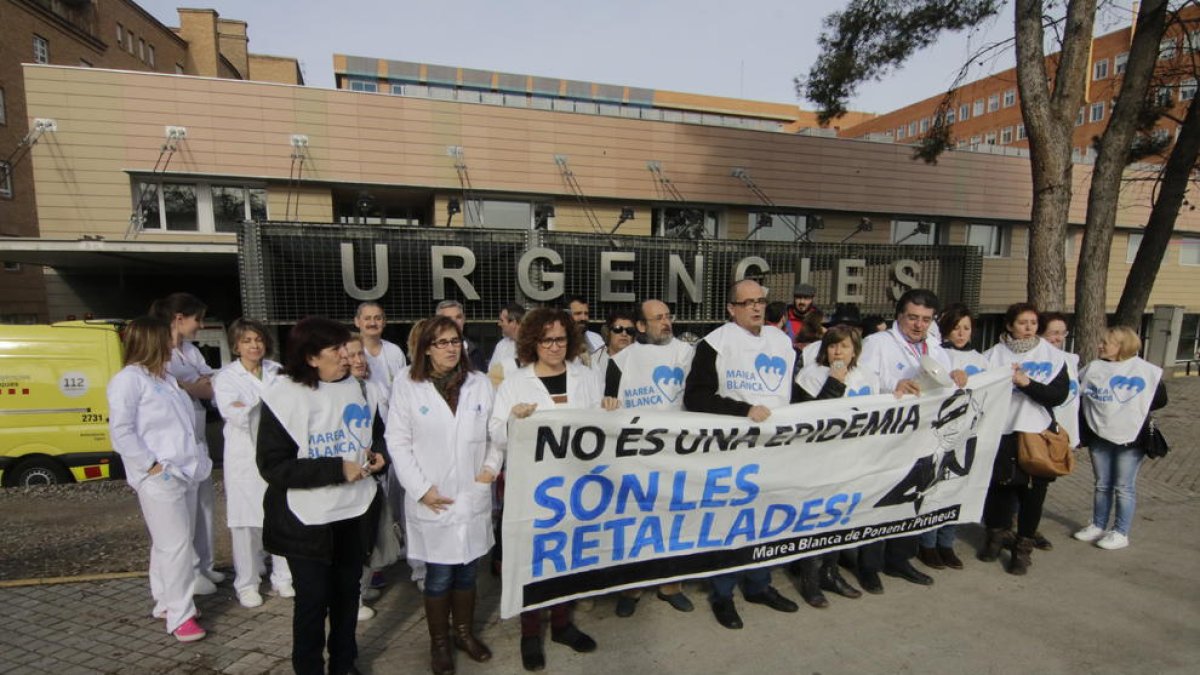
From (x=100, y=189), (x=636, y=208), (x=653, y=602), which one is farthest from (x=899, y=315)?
(x=100, y=189)

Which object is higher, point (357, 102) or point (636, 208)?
point (357, 102)

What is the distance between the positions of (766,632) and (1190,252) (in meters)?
24.8

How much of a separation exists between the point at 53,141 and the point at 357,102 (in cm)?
492

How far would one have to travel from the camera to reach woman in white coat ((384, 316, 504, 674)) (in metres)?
2.92

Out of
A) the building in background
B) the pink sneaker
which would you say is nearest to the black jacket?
the pink sneaker

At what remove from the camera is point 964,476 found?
4.16m

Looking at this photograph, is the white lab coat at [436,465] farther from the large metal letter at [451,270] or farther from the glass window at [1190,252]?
the glass window at [1190,252]

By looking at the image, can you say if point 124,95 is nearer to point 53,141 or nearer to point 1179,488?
point 53,141

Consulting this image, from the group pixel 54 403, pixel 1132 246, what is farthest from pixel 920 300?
pixel 1132 246

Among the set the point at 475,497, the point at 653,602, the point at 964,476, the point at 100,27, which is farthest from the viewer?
the point at 100,27

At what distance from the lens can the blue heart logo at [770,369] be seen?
3.65 meters

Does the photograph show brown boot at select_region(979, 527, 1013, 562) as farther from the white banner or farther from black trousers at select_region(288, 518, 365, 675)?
black trousers at select_region(288, 518, 365, 675)

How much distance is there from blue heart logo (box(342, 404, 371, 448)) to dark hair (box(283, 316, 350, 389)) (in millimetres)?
200

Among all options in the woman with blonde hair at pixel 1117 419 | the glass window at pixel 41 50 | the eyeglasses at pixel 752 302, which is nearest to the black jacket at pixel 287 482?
the eyeglasses at pixel 752 302
